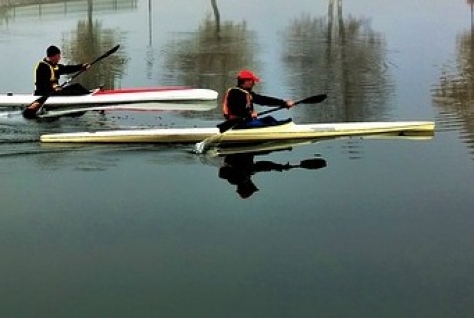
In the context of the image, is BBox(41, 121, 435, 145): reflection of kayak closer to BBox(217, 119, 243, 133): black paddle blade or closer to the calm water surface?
A: BBox(217, 119, 243, 133): black paddle blade

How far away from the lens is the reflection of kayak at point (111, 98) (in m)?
18.3

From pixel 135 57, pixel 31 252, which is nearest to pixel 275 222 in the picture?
pixel 31 252

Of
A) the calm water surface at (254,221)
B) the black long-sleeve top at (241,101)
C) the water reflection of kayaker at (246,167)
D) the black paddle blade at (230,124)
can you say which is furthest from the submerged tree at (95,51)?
the water reflection of kayaker at (246,167)

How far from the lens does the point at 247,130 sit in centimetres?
1448

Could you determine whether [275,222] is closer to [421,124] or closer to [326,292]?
[326,292]

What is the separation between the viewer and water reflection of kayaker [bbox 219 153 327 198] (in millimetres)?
13103

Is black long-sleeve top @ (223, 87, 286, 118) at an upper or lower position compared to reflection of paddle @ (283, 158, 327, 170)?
upper

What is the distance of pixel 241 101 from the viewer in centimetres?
1416

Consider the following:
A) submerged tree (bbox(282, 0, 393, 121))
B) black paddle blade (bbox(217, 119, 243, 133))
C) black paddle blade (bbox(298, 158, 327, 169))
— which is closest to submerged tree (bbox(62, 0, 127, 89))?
submerged tree (bbox(282, 0, 393, 121))

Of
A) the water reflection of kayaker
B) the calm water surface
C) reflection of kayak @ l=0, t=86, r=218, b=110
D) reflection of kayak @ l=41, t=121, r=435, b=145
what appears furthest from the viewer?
reflection of kayak @ l=0, t=86, r=218, b=110

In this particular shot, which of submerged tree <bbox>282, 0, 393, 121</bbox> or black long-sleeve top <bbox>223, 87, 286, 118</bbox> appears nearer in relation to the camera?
black long-sleeve top <bbox>223, 87, 286, 118</bbox>

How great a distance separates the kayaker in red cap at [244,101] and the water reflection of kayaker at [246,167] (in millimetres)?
653

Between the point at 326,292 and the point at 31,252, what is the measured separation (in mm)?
3673

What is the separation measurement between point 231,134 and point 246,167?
3.04 feet
